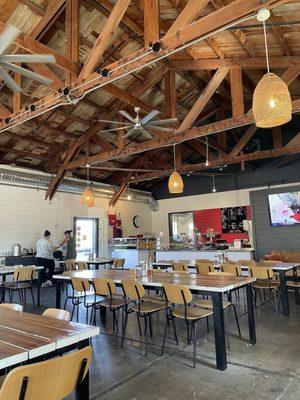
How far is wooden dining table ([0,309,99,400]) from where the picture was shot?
1537 millimetres

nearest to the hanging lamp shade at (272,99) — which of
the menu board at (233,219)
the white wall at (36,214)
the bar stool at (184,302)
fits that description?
the bar stool at (184,302)

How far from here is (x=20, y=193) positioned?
28.5 ft

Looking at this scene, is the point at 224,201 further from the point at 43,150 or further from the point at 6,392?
the point at 6,392

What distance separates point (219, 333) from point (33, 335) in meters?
1.97

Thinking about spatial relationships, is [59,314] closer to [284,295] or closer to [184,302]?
[184,302]

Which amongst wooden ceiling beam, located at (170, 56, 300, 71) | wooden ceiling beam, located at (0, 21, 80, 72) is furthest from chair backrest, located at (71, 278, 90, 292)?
wooden ceiling beam, located at (170, 56, 300, 71)

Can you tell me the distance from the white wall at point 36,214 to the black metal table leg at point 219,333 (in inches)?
272

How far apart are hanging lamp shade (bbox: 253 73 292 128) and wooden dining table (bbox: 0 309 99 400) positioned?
2.40 m

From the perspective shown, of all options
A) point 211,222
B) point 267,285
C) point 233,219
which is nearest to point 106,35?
point 267,285

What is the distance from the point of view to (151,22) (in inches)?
136

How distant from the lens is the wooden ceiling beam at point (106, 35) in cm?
347

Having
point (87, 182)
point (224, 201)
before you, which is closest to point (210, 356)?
point (87, 182)

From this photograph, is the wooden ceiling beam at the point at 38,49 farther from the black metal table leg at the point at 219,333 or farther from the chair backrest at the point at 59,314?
the black metal table leg at the point at 219,333

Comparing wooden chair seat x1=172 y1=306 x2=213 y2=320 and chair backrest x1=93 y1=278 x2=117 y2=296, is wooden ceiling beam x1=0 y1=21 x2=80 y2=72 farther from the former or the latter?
wooden chair seat x1=172 y1=306 x2=213 y2=320
